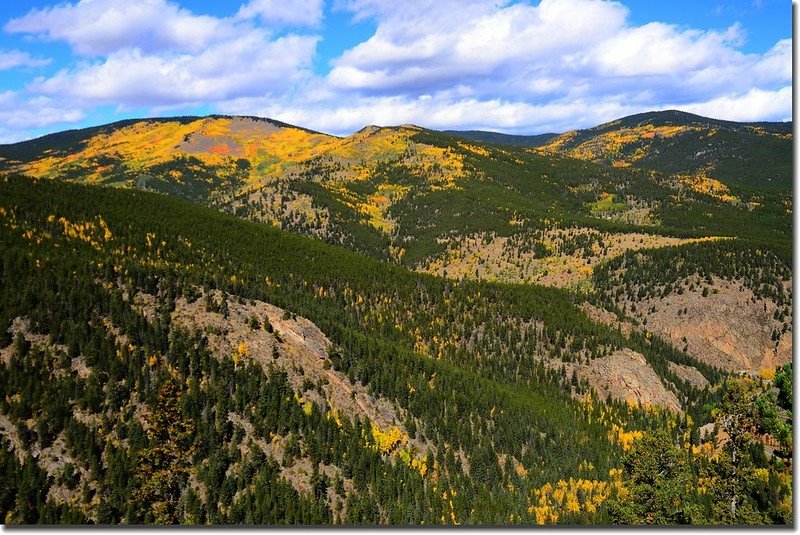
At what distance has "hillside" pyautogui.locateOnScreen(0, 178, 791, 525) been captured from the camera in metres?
83.6

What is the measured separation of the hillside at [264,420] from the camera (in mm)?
83625

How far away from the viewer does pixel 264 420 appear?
11050cm

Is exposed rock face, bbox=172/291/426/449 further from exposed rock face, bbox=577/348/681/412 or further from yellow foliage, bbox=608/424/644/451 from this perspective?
exposed rock face, bbox=577/348/681/412

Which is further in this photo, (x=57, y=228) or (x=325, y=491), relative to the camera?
(x=57, y=228)

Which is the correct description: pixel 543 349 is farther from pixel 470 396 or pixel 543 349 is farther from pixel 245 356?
pixel 245 356

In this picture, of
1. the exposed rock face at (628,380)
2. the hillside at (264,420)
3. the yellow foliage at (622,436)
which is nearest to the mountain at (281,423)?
the hillside at (264,420)

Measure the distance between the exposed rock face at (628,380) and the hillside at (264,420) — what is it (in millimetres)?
1114

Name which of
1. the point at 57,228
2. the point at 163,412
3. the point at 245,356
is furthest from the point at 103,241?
the point at 163,412

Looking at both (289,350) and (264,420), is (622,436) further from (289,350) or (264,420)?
(264,420)

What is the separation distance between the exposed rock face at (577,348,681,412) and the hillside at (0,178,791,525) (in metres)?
1.11

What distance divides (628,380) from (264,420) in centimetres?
11625

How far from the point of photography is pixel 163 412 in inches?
2559

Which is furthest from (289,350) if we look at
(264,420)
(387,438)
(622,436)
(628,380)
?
(628,380)

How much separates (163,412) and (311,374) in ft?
209
